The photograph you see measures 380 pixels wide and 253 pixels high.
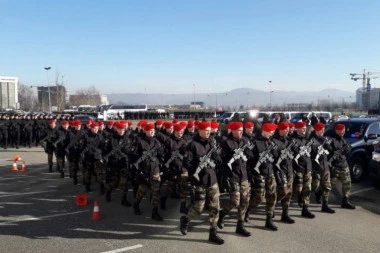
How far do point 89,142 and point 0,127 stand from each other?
12.9 m

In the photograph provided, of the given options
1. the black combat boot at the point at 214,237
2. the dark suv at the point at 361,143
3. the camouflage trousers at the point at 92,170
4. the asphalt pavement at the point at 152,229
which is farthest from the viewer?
the dark suv at the point at 361,143

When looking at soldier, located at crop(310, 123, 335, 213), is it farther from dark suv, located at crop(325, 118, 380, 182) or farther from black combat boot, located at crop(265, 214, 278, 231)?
dark suv, located at crop(325, 118, 380, 182)

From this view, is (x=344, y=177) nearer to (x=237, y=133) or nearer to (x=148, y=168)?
(x=237, y=133)

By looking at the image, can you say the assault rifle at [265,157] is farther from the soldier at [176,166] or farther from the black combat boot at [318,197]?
the black combat boot at [318,197]

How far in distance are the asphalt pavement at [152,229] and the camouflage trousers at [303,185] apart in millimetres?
468

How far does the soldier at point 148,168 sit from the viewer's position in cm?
711

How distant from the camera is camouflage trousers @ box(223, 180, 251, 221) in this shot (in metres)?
5.96

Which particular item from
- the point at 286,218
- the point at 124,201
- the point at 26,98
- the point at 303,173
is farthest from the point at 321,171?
the point at 26,98

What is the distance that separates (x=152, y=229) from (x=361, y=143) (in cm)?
731

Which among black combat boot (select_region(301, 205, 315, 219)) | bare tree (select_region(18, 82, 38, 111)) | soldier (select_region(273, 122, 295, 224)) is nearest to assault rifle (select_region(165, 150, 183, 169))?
soldier (select_region(273, 122, 295, 224))

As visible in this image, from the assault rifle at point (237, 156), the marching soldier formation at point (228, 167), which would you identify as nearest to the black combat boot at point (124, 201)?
the marching soldier formation at point (228, 167)

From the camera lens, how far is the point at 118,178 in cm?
864

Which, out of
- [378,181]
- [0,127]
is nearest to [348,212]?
[378,181]

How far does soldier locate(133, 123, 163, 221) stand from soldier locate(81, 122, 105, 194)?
2404mm
